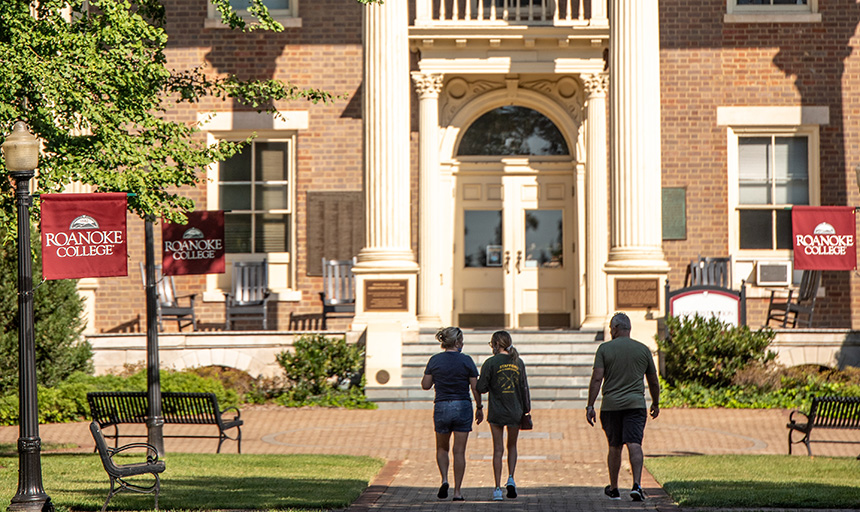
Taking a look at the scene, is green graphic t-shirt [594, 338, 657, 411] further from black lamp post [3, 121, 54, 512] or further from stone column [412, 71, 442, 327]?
stone column [412, 71, 442, 327]

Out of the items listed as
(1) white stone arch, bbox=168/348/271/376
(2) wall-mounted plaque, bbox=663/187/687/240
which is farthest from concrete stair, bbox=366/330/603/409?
(2) wall-mounted plaque, bbox=663/187/687/240

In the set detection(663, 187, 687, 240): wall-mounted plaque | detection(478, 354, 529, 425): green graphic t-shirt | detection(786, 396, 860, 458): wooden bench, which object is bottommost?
detection(786, 396, 860, 458): wooden bench

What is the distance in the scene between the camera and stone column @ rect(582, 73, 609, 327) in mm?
18812

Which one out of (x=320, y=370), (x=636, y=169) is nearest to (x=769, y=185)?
(x=636, y=169)

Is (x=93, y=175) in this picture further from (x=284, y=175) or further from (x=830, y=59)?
(x=830, y=59)

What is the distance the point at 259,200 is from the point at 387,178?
3945mm

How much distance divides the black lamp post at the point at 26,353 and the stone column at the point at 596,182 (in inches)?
450

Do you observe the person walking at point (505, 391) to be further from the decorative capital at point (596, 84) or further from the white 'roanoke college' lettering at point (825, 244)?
the decorative capital at point (596, 84)

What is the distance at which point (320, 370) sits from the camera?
16.6 m

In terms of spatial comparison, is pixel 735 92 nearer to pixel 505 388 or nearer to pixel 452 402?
pixel 505 388

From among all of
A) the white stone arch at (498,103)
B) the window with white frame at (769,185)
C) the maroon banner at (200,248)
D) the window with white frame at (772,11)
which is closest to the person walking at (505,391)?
the maroon banner at (200,248)

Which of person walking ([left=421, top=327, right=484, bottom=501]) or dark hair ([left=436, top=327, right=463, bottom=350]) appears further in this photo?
dark hair ([left=436, top=327, right=463, bottom=350])

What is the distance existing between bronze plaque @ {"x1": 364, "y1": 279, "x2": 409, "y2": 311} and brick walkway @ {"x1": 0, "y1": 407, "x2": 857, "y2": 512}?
6.60 ft

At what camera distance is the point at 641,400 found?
29.2ft
